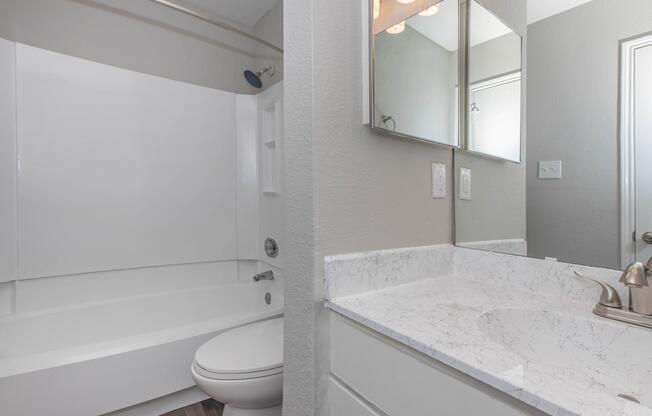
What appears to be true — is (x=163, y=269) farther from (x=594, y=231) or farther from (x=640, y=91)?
(x=640, y=91)

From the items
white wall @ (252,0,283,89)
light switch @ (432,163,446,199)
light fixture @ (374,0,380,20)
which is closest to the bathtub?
light switch @ (432,163,446,199)

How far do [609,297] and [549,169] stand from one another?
1.20ft

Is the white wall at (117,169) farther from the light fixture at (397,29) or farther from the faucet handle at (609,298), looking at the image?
the faucet handle at (609,298)

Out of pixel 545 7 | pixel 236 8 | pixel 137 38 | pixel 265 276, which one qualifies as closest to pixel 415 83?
pixel 545 7

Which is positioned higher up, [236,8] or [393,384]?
[236,8]

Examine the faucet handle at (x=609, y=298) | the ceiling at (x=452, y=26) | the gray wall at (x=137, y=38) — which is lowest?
the faucet handle at (x=609, y=298)

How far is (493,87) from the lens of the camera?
1058 mm

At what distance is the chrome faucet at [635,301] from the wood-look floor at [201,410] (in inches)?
65.5

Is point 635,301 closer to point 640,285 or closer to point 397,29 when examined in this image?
point 640,285

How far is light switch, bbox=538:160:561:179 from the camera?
0.86m

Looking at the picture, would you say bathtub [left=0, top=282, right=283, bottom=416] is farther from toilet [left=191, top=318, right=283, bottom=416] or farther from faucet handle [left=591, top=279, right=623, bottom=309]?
faucet handle [left=591, top=279, right=623, bottom=309]

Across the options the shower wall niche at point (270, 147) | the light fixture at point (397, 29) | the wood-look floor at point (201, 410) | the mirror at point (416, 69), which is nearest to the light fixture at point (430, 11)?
the mirror at point (416, 69)

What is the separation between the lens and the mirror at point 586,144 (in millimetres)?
709

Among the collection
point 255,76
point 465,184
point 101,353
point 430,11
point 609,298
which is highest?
point 255,76
